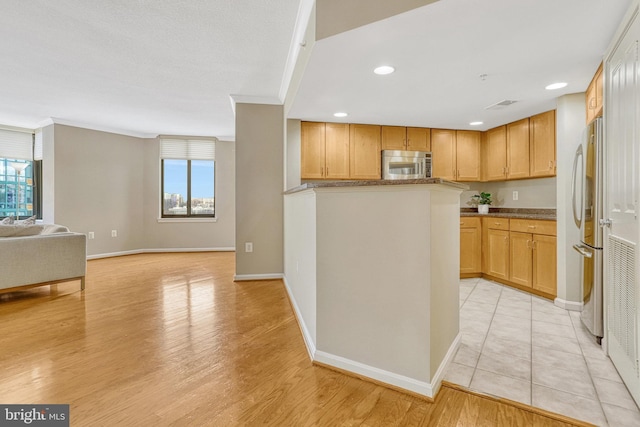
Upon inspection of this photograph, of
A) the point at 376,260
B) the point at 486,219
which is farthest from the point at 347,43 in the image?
the point at 486,219

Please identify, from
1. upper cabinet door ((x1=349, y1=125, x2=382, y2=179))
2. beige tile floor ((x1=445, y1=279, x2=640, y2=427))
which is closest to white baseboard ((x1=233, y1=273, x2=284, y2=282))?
upper cabinet door ((x1=349, y1=125, x2=382, y2=179))

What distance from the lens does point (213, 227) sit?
22.7ft

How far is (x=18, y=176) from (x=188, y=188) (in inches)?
117

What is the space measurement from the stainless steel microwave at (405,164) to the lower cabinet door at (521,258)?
1440mm

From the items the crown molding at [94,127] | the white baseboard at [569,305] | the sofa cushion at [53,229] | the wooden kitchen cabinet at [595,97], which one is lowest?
the white baseboard at [569,305]

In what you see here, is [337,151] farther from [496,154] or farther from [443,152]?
[496,154]

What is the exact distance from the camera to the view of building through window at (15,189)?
5.77 metres

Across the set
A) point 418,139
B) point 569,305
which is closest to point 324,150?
point 418,139

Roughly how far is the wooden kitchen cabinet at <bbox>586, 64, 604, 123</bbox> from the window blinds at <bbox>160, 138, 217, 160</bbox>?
6.27 metres

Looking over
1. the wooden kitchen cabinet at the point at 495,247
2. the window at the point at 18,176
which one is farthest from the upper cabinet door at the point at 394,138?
the window at the point at 18,176

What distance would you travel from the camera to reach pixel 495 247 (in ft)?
13.5

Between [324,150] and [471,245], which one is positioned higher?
[324,150]

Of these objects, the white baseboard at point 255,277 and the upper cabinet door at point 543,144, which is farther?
the white baseboard at point 255,277

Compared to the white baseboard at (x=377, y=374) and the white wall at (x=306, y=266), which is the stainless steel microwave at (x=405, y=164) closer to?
the white wall at (x=306, y=266)
